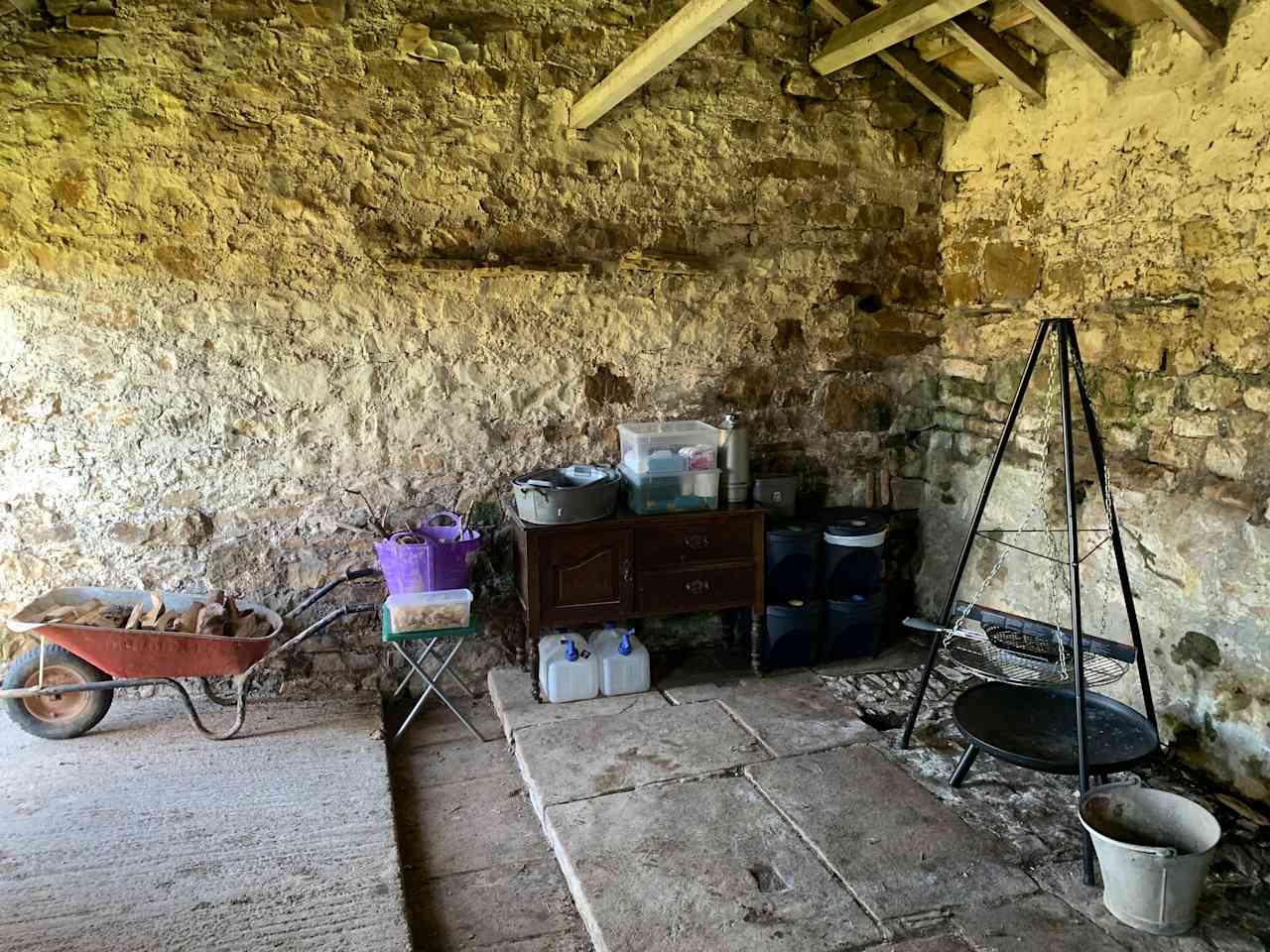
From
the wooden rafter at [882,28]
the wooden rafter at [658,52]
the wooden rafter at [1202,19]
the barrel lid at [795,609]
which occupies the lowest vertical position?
the barrel lid at [795,609]

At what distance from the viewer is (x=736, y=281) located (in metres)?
4.11

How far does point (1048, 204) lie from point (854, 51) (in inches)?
39.4

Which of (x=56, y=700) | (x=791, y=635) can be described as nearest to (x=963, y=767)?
(x=791, y=635)

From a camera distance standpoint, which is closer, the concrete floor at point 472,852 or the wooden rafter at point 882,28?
the concrete floor at point 472,852

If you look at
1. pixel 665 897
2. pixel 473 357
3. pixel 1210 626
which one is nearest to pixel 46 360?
pixel 473 357

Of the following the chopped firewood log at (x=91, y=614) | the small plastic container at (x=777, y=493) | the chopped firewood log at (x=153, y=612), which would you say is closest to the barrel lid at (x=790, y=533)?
the small plastic container at (x=777, y=493)

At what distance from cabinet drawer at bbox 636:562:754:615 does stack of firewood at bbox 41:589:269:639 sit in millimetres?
1519

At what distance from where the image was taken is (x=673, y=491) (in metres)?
3.80

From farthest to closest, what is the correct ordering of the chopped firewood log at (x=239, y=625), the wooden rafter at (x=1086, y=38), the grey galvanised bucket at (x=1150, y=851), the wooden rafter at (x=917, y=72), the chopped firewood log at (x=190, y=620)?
1. the wooden rafter at (x=917, y=72)
2. the chopped firewood log at (x=239, y=625)
3. the chopped firewood log at (x=190, y=620)
4. the wooden rafter at (x=1086, y=38)
5. the grey galvanised bucket at (x=1150, y=851)

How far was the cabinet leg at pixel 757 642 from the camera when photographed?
3914 mm

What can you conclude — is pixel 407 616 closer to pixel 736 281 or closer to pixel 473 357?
pixel 473 357

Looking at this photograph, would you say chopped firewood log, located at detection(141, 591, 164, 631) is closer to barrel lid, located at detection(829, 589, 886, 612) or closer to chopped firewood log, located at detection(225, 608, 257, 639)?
chopped firewood log, located at detection(225, 608, 257, 639)

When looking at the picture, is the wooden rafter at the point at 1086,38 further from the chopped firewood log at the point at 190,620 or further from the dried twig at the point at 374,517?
the chopped firewood log at the point at 190,620

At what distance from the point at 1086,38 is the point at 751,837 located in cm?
295
